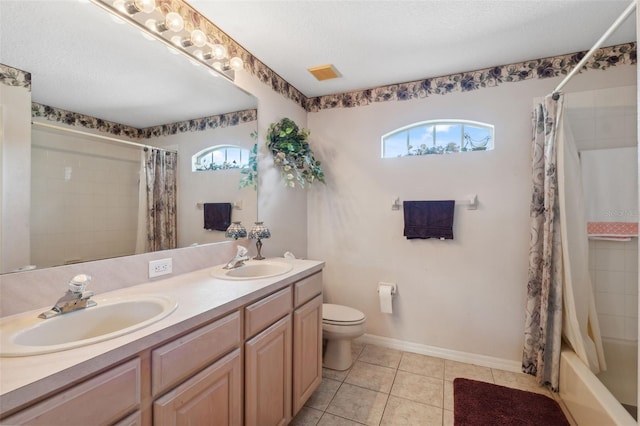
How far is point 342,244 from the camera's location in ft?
9.20

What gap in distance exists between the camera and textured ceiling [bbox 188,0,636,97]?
159cm

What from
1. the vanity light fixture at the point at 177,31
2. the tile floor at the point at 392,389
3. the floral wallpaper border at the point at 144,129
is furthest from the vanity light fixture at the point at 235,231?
the tile floor at the point at 392,389

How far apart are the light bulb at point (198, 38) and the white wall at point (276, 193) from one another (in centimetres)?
40

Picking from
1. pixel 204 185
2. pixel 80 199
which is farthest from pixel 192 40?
pixel 80 199

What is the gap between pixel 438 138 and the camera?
8.14 ft

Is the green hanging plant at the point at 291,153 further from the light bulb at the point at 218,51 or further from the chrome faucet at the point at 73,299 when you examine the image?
the chrome faucet at the point at 73,299

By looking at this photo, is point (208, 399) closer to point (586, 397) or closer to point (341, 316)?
point (341, 316)

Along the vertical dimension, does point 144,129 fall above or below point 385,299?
above

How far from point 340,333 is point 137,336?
1.62 meters

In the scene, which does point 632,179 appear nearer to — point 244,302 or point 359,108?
point 359,108

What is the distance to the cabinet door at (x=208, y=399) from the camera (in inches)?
36.9

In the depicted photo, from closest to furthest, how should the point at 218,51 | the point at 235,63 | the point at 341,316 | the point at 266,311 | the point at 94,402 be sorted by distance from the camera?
the point at 94,402, the point at 266,311, the point at 218,51, the point at 235,63, the point at 341,316

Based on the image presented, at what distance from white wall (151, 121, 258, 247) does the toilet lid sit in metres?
0.97

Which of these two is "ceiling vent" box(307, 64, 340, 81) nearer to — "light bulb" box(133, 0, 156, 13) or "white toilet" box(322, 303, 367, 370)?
"light bulb" box(133, 0, 156, 13)
